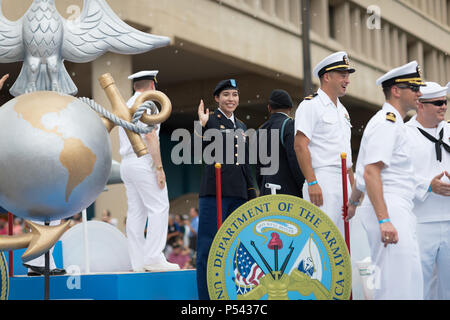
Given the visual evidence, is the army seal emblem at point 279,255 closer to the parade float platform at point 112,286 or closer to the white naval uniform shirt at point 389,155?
the white naval uniform shirt at point 389,155

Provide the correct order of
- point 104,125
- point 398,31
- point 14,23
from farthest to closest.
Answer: point 398,31
point 14,23
point 104,125

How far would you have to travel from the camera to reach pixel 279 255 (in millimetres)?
4113

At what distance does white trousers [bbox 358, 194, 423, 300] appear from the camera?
4242 millimetres

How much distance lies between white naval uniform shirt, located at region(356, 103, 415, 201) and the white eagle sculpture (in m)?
1.29

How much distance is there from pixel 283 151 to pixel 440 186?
146 centimetres

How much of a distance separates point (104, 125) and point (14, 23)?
88 cm

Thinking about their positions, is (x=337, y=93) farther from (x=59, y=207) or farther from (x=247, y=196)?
(x=59, y=207)

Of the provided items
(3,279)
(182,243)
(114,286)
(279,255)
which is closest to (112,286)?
(114,286)

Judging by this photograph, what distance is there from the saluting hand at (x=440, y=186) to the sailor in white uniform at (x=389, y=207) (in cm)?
71

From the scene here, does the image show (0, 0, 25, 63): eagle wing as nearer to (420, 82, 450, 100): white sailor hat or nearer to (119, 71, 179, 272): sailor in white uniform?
(119, 71, 179, 272): sailor in white uniform

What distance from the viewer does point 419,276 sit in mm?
4281

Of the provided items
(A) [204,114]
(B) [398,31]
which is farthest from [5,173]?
(B) [398,31]

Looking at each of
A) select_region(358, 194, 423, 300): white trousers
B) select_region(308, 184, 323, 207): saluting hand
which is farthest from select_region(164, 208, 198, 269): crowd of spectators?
select_region(358, 194, 423, 300): white trousers
